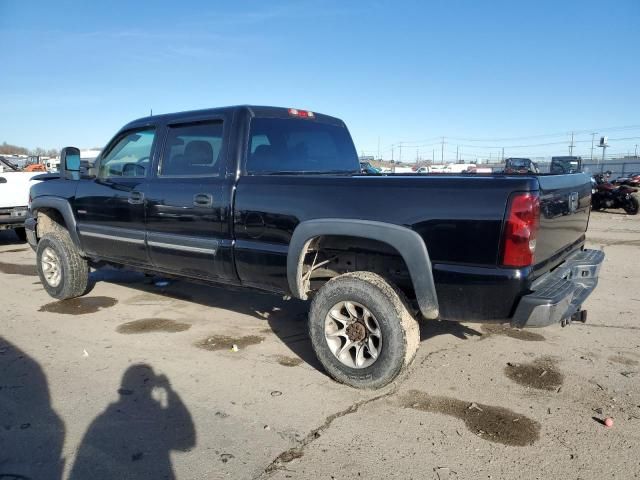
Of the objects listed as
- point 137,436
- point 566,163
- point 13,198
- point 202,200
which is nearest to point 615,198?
point 566,163

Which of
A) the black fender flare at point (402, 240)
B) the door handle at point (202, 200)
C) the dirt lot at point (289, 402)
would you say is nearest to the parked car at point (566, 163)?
the dirt lot at point (289, 402)

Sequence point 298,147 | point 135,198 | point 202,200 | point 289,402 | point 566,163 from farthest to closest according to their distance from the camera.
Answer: point 566,163 < point 135,198 < point 298,147 < point 202,200 < point 289,402

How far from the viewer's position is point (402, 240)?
3102 mm

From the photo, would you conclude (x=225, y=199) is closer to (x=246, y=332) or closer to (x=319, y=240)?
(x=319, y=240)

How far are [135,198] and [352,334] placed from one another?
2.49 metres

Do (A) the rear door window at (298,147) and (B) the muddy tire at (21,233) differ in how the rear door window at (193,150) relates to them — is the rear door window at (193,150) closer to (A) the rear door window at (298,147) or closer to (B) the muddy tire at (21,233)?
(A) the rear door window at (298,147)

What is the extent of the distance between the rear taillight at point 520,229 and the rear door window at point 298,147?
204cm

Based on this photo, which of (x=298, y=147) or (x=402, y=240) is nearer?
(x=402, y=240)

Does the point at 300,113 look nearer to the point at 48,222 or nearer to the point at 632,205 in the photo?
the point at 48,222

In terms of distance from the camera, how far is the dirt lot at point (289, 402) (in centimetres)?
264

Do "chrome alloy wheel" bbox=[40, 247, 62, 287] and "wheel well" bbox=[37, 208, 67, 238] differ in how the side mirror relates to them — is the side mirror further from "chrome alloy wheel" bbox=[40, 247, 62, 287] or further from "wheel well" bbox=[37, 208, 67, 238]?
"chrome alloy wheel" bbox=[40, 247, 62, 287]

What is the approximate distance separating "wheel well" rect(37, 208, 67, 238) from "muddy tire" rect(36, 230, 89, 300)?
0.36ft

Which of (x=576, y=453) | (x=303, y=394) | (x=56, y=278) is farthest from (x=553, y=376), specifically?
(x=56, y=278)

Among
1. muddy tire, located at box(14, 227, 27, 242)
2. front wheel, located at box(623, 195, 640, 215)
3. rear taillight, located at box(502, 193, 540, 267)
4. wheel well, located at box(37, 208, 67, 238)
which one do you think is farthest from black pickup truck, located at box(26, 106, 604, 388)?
front wheel, located at box(623, 195, 640, 215)
